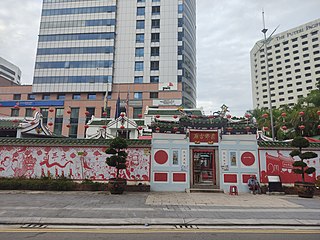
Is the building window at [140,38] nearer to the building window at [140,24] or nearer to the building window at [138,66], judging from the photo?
the building window at [140,24]

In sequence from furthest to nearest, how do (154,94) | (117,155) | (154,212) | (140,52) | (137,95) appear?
(140,52) < (137,95) < (154,94) < (117,155) < (154,212)

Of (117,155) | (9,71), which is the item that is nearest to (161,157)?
(117,155)

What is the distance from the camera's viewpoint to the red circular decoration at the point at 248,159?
13.2m

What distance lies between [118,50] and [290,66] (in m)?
63.9

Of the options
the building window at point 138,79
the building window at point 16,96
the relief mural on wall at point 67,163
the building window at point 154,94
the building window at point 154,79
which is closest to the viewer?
the relief mural on wall at point 67,163

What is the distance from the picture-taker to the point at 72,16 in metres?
48.8

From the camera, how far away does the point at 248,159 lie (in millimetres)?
13203

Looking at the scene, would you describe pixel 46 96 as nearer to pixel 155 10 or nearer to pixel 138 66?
pixel 138 66

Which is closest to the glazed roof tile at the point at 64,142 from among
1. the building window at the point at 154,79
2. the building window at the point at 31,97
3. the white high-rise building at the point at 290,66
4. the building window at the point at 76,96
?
the building window at the point at 154,79

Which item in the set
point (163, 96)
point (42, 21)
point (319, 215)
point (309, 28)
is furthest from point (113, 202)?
point (309, 28)

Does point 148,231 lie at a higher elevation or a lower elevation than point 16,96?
lower

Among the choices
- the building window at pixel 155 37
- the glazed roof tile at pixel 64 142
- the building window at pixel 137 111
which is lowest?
the glazed roof tile at pixel 64 142

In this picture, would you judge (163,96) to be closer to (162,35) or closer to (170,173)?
(162,35)
